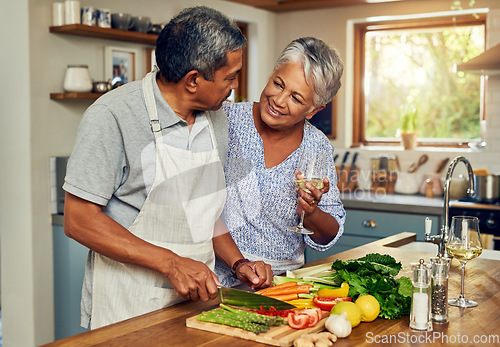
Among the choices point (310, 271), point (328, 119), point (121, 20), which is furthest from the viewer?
point (328, 119)

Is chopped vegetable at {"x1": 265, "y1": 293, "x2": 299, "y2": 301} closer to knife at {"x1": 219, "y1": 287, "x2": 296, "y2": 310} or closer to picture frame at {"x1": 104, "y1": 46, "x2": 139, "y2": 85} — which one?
knife at {"x1": 219, "y1": 287, "x2": 296, "y2": 310}

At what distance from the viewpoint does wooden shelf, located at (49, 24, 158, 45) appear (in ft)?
11.7

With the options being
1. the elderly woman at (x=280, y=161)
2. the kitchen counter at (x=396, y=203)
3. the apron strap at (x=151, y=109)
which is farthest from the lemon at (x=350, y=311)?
the kitchen counter at (x=396, y=203)

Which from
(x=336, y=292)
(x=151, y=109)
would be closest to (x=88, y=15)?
(x=151, y=109)

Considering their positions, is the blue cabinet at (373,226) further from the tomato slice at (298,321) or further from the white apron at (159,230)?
the tomato slice at (298,321)

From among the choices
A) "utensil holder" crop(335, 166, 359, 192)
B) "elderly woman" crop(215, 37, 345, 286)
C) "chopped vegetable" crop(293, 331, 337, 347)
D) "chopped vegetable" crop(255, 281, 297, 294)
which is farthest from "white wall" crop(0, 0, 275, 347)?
"chopped vegetable" crop(293, 331, 337, 347)

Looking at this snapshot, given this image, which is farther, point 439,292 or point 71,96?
point 71,96

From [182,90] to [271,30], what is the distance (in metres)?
3.72

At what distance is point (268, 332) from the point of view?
1.46 metres

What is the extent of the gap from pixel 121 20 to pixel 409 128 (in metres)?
2.43

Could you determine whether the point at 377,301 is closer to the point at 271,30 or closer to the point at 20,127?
the point at 20,127

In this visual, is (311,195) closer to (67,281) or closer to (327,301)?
(327,301)

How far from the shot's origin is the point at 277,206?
2.18m

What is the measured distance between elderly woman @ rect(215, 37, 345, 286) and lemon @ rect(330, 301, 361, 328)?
54cm
